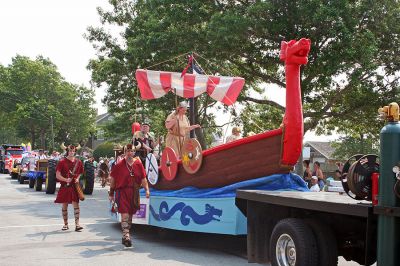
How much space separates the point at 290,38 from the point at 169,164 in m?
9.57

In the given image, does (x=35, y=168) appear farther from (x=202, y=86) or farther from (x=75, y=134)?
(x=75, y=134)

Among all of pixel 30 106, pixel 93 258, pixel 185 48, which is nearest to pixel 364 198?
pixel 93 258

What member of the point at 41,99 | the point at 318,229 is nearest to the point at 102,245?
the point at 318,229

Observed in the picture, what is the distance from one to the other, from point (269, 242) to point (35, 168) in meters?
19.5

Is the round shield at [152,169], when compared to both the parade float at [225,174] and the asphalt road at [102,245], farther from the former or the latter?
the asphalt road at [102,245]

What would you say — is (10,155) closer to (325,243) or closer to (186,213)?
(186,213)

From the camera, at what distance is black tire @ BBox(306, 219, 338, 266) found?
16.5 ft

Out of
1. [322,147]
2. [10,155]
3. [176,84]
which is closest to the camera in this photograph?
[176,84]

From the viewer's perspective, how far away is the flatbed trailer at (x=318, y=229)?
4.57 m

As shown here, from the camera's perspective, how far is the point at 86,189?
70.8 ft

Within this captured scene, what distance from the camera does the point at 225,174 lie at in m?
8.79

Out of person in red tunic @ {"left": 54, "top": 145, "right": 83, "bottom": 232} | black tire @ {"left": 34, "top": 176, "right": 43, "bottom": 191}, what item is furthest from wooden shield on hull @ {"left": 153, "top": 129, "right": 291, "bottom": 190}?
black tire @ {"left": 34, "top": 176, "right": 43, "bottom": 191}

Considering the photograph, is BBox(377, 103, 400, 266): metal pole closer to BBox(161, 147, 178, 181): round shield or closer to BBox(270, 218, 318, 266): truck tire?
BBox(270, 218, 318, 266): truck tire

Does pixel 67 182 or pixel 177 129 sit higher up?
pixel 177 129
